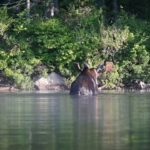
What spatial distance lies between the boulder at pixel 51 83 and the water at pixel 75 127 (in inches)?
669

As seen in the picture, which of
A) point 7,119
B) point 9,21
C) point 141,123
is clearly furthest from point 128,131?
point 9,21

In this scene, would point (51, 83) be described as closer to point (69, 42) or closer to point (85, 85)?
point (69, 42)

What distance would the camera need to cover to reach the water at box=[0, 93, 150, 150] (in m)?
13.8

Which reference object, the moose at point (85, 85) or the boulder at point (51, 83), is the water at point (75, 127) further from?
the boulder at point (51, 83)

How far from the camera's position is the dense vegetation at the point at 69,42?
4291cm

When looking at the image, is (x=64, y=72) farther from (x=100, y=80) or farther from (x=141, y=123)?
(x=141, y=123)

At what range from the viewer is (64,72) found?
43094 mm

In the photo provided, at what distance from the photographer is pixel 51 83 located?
42188 millimetres

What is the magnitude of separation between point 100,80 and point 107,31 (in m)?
3.34

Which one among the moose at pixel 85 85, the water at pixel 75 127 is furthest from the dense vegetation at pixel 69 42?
the water at pixel 75 127

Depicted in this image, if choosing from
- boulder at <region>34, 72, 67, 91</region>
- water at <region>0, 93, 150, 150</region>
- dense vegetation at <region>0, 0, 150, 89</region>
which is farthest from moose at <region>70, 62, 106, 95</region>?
water at <region>0, 93, 150, 150</region>

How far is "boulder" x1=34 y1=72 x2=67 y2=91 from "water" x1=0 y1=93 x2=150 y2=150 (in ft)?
55.8

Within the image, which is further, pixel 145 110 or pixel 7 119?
pixel 145 110

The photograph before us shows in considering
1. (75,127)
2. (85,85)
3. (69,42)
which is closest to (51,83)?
(69,42)
